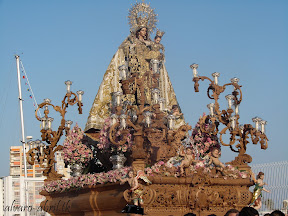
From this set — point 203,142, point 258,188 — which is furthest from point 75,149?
point 258,188

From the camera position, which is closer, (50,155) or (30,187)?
(50,155)

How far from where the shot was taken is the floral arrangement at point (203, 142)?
797 inches

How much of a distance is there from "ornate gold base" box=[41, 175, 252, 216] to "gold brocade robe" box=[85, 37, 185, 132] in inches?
172

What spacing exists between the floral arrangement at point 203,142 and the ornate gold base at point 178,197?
7.00 ft

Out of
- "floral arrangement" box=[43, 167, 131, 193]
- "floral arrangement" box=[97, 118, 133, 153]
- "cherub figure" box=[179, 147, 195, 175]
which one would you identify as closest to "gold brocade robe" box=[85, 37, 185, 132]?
"floral arrangement" box=[97, 118, 133, 153]

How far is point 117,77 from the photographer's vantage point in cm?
2395

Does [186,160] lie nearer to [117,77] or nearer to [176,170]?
[176,170]

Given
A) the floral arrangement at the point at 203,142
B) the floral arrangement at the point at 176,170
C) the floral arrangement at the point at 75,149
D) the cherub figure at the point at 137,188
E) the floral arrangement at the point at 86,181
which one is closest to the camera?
the cherub figure at the point at 137,188

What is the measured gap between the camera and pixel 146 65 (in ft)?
75.3

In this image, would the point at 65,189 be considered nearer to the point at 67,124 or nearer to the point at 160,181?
the point at 67,124

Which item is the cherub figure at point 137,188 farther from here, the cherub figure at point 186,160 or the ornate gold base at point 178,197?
the cherub figure at point 186,160

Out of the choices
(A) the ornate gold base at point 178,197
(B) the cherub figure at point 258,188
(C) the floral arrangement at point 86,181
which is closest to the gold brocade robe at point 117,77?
(C) the floral arrangement at point 86,181

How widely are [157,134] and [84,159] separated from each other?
4215 millimetres

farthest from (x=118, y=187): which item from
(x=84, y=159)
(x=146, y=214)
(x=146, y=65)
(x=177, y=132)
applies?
(x=146, y=65)
